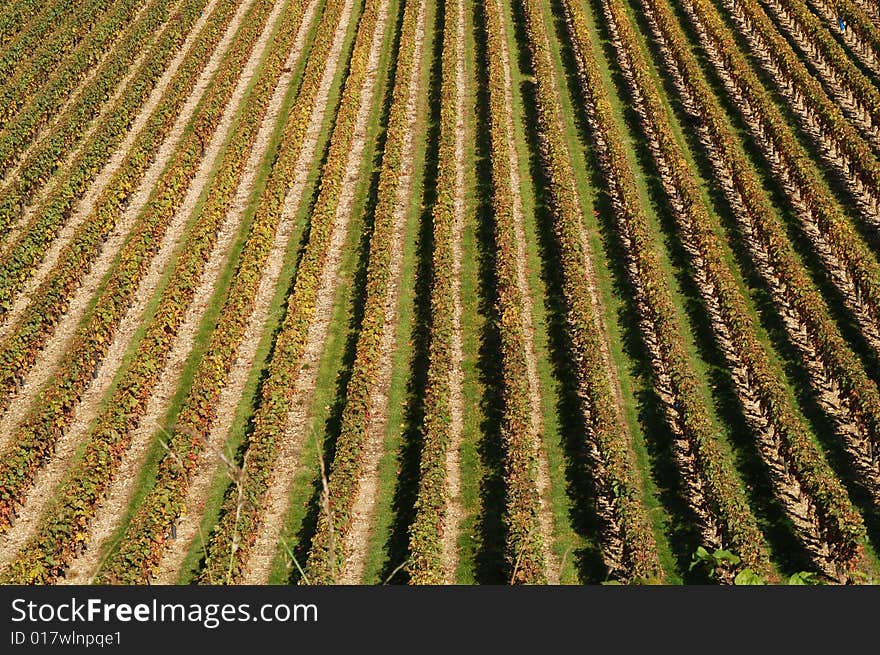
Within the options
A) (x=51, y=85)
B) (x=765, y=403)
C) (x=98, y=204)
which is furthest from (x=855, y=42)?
(x=51, y=85)

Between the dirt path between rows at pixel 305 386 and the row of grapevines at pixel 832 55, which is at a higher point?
the row of grapevines at pixel 832 55

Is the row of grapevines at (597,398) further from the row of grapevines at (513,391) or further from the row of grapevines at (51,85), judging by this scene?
the row of grapevines at (51,85)

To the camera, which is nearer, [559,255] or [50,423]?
[50,423]

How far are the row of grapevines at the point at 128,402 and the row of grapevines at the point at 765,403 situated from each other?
2091 cm

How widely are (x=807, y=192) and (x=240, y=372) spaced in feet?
84.8

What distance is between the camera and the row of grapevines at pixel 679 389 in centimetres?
2738

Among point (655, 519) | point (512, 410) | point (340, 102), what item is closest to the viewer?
point (655, 519)

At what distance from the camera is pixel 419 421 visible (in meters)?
33.6

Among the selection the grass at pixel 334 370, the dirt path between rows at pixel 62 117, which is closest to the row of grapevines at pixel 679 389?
the grass at pixel 334 370

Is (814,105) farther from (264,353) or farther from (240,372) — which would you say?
(240,372)

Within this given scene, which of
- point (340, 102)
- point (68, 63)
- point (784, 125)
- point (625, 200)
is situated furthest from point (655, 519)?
point (68, 63)

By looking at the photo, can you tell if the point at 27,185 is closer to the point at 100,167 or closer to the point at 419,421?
the point at 100,167

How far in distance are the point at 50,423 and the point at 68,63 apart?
3729cm

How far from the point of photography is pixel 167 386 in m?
36.1
